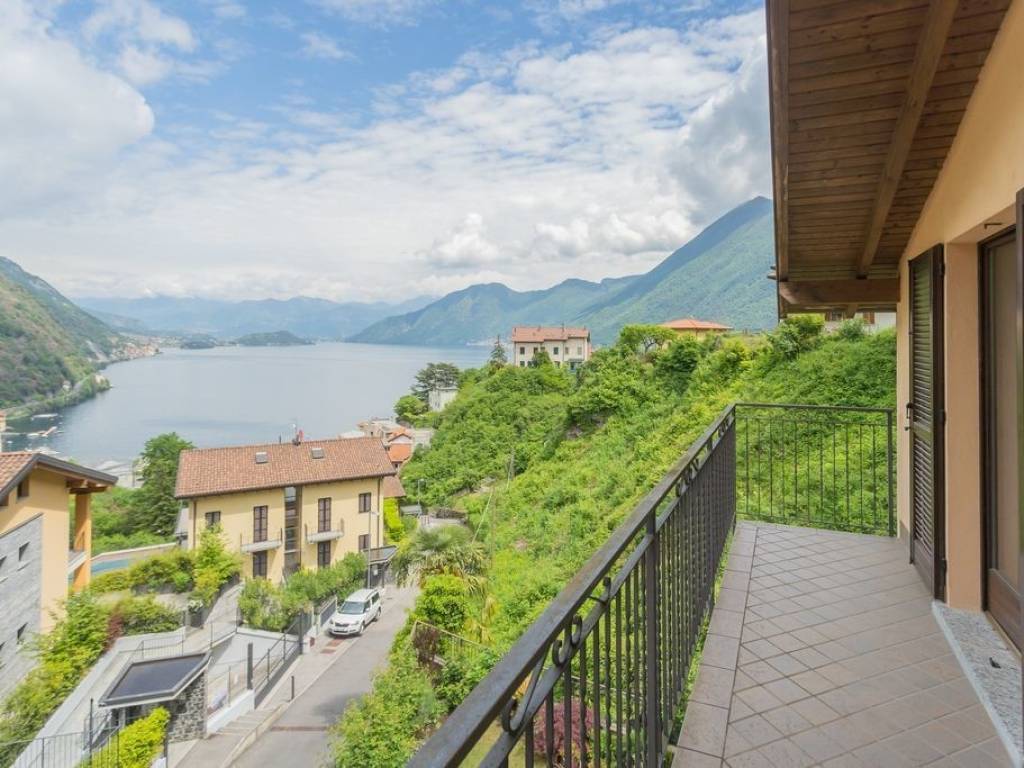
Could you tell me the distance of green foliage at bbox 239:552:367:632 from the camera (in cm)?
1830

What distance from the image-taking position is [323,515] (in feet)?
76.0

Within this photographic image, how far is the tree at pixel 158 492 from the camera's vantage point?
35625 mm

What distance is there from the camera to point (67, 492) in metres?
13.4

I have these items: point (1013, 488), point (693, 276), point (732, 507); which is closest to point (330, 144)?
point (732, 507)

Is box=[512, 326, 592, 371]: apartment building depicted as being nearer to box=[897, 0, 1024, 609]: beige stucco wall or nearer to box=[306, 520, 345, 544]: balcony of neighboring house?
box=[306, 520, 345, 544]: balcony of neighboring house

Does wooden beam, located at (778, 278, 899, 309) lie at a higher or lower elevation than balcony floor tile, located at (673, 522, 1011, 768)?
higher

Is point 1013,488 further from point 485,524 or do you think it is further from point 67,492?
point 485,524

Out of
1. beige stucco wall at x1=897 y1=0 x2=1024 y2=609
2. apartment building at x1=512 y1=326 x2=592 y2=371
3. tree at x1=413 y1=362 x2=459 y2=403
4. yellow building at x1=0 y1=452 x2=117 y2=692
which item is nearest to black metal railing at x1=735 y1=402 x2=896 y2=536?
beige stucco wall at x1=897 y1=0 x2=1024 y2=609

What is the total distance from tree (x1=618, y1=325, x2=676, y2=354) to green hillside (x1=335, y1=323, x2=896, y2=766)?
0.78m

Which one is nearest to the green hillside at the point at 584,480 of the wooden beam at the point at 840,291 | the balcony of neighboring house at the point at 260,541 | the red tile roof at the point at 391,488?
the red tile roof at the point at 391,488

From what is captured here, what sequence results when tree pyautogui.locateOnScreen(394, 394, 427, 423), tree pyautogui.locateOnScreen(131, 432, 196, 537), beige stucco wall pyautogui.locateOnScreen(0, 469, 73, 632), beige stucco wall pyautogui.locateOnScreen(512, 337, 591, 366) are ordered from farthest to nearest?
beige stucco wall pyautogui.locateOnScreen(512, 337, 591, 366), tree pyautogui.locateOnScreen(394, 394, 427, 423), tree pyautogui.locateOnScreen(131, 432, 196, 537), beige stucco wall pyautogui.locateOnScreen(0, 469, 73, 632)

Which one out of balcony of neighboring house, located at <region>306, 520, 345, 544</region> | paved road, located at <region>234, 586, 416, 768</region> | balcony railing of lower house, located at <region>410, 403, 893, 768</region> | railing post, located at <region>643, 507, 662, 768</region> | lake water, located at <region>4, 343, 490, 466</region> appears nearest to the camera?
balcony railing of lower house, located at <region>410, 403, 893, 768</region>

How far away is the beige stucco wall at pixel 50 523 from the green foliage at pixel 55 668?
36 centimetres

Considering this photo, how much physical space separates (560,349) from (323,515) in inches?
1747
